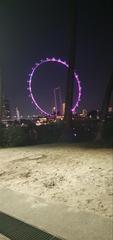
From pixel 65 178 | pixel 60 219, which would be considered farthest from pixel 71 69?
pixel 60 219

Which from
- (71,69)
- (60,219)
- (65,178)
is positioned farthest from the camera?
(71,69)

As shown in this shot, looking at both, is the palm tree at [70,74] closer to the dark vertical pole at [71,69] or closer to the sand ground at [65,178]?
the dark vertical pole at [71,69]

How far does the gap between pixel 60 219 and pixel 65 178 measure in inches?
107

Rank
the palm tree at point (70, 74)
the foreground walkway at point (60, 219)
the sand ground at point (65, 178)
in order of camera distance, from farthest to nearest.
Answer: the palm tree at point (70, 74) → the sand ground at point (65, 178) → the foreground walkway at point (60, 219)

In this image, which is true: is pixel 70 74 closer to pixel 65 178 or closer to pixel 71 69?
pixel 71 69

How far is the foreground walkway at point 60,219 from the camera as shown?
16.7ft

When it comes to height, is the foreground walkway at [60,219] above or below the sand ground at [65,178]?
below

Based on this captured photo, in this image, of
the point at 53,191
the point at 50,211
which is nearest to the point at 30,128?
the point at 53,191

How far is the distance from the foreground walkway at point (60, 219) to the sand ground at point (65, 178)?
0.22 meters

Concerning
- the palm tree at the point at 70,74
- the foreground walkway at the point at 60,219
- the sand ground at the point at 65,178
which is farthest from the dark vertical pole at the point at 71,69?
the foreground walkway at the point at 60,219

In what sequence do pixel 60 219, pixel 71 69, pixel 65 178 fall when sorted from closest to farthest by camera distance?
pixel 60 219 < pixel 65 178 < pixel 71 69

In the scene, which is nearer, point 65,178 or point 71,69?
point 65,178

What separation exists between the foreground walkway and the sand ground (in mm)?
223

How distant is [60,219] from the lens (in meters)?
5.65
